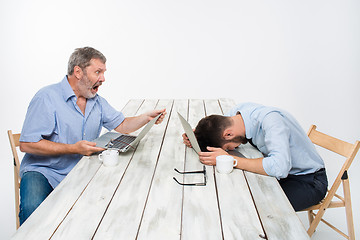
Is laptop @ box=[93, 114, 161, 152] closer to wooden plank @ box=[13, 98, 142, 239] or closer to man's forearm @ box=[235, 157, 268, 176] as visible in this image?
wooden plank @ box=[13, 98, 142, 239]

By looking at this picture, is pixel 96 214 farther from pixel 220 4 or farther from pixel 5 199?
pixel 220 4

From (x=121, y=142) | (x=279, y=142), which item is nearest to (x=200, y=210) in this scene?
(x=279, y=142)

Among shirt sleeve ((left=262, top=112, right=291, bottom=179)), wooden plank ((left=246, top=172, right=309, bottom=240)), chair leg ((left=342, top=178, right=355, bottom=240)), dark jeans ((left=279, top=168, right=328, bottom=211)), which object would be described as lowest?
chair leg ((left=342, top=178, right=355, bottom=240))

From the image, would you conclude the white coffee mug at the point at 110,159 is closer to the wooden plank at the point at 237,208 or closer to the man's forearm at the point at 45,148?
the man's forearm at the point at 45,148

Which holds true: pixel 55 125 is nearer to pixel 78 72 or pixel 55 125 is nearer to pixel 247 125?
pixel 78 72

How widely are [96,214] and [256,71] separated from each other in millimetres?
4677

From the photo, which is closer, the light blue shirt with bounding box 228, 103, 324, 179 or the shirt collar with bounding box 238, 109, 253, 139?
the light blue shirt with bounding box 228, 103, 324, 179

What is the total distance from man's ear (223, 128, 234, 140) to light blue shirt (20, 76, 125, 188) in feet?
3.05

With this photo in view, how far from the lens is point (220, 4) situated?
18.9 ft

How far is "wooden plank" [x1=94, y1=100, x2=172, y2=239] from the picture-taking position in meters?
1.45

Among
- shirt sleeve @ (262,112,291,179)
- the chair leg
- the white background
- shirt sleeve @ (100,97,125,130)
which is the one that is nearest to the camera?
shirt sleeve @ (262,112,291,179)

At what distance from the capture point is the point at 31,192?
88.2 inches

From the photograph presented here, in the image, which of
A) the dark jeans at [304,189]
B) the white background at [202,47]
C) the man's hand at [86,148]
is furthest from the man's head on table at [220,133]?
the white background at [202,47]

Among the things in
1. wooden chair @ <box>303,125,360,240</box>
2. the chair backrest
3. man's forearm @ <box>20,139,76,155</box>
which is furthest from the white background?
man's forearm @ <box>20,139,76,155</box>
